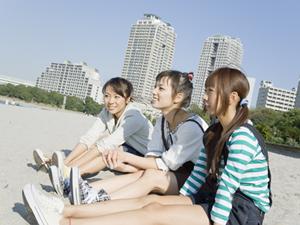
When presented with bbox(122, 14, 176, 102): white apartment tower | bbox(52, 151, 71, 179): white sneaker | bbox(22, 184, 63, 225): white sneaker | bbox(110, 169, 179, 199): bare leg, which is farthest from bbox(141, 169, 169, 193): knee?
bbox(122, 14, 176, 102): white apartment tower

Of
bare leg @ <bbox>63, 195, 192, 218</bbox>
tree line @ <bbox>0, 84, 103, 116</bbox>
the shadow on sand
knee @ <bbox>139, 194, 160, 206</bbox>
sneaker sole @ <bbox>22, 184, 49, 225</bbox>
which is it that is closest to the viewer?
sneaker sole @ <bbox>22, 184, 49, 225</bbox>

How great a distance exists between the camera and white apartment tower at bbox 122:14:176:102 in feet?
246

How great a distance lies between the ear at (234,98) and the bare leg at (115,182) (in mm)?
1101

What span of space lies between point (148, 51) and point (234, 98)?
75.2 metres

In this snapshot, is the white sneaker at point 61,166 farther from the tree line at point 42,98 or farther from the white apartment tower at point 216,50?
the tree line at point 42,98

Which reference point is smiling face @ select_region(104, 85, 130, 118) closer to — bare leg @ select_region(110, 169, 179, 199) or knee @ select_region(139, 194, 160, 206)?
bare leg @ select_region(110, 169, 179, 199)

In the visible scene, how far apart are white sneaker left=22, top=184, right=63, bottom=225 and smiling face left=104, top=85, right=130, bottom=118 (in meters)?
1.97

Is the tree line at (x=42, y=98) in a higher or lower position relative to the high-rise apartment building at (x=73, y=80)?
lower

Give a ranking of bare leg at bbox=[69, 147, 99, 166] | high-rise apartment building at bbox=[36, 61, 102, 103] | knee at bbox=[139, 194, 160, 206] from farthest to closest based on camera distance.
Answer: high-rise apartment building at bbox=[36, 61, 102, 103]
bare leg at bbox=[69, 147, 99, 166]
knee at bbox=[139, 194, 160, 206]

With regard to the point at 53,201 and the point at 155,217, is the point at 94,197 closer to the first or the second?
the point at 53,201

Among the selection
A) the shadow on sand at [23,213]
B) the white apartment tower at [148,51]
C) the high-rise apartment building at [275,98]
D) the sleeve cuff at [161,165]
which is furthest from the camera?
the high-rise apartment building at [275,98]

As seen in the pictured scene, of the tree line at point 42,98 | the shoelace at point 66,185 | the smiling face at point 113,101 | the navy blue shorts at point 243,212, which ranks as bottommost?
the tree line at point 42,98

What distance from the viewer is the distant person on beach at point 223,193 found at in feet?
6.99

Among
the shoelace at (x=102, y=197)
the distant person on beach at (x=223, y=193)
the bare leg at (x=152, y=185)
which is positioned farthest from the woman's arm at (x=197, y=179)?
the shoelace at (x=102, y=197)
